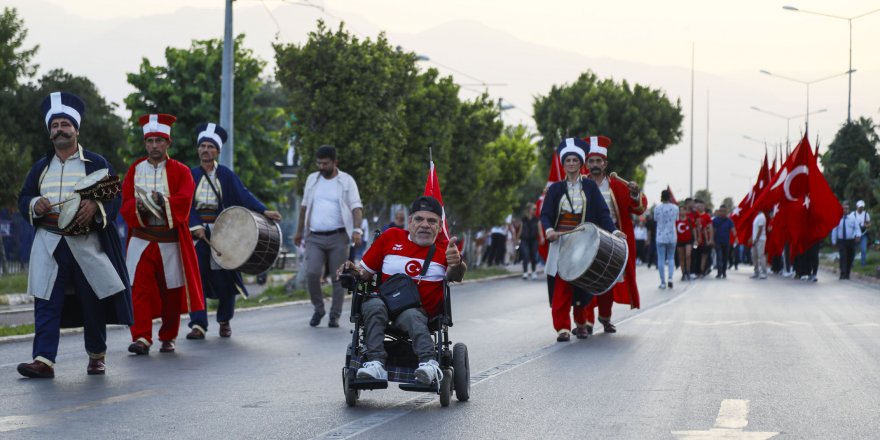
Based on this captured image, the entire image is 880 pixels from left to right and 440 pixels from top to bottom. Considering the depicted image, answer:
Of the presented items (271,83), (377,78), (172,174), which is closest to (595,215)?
(172,174)

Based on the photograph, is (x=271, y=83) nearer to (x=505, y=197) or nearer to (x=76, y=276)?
(x=505, y=197)

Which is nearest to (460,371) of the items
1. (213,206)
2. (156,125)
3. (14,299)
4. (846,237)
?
(156,125)

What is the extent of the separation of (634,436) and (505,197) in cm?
3423

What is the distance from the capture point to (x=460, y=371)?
8.73 meters

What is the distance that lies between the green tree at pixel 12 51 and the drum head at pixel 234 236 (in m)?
34.1

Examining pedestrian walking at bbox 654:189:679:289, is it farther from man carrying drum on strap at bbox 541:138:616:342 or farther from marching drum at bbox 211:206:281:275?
marching drum at bbox 211:206:281:275

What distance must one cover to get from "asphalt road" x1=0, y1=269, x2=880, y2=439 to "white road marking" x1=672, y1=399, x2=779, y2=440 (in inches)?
0.5

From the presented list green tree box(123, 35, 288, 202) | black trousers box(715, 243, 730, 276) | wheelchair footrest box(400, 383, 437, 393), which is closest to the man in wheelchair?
wheelchair footrest box(400, 383, 437, 393)

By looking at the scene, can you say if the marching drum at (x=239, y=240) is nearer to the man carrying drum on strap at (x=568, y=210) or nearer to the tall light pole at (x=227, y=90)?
the man carrying drum on strap at (x=568, y=210)

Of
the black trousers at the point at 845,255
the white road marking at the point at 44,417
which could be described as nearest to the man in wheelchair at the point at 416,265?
the white road marking at the point at 44,417

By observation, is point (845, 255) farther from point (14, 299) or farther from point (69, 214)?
point (69, 214)

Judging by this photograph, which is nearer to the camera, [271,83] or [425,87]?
[425,87]

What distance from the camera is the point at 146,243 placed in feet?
40.5

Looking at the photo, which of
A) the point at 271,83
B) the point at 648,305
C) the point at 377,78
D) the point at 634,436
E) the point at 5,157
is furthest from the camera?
→ the point at 271,83
